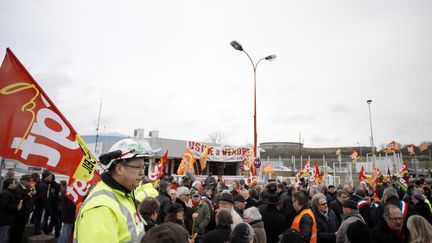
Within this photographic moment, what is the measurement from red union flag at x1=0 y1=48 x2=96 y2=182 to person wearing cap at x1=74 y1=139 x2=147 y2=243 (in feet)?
6.26

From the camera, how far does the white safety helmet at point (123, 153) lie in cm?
238

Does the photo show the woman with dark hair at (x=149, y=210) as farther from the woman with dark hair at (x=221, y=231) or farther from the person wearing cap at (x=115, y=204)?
the person wearing cap at (x=115, y=204)

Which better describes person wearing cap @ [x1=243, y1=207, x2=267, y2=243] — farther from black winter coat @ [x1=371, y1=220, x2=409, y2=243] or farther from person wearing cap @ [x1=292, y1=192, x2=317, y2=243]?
black winter coat @ [x1=371, y1=220, x2=409, y2=243]

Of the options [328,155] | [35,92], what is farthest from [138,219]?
[328,155]

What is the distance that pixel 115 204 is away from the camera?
2.09 meters

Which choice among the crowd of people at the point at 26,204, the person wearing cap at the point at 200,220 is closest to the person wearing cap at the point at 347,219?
the person wearing cap at the point at 200,220

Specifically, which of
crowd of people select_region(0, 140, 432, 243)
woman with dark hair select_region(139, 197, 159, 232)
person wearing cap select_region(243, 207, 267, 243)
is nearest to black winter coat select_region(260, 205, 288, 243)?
crowd of people select_region(0, 140, 432, 243)

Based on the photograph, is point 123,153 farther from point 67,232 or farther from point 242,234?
point 67,232

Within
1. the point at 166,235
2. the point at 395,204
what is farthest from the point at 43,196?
the point at 395,204

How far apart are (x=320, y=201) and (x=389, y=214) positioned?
1259 mm

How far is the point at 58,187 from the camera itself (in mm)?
9422

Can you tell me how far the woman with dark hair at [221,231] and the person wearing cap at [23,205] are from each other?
18.1ft

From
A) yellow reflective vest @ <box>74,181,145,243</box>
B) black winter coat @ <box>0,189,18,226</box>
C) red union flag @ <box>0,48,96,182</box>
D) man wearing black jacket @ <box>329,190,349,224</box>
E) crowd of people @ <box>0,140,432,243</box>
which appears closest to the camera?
yellow reflective vest @ <box>74,181,145,243</box>

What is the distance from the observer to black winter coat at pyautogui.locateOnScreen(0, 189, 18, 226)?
630 cm
